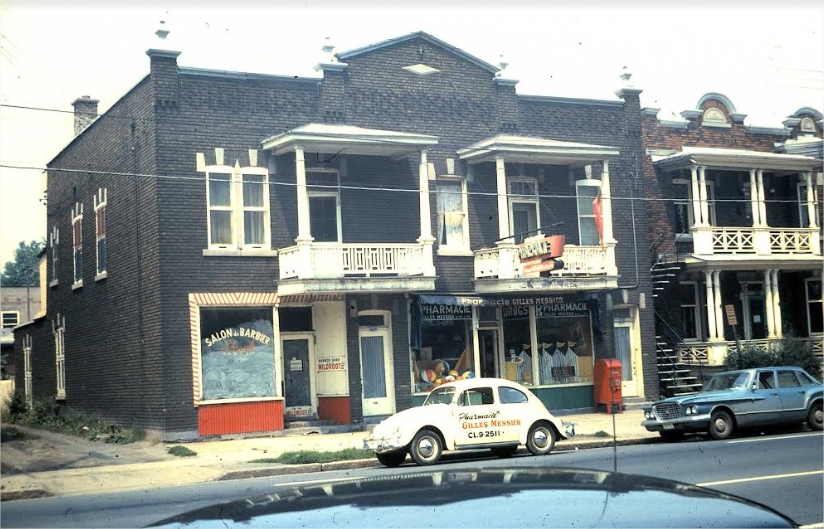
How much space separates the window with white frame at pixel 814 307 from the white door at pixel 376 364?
16260 mm

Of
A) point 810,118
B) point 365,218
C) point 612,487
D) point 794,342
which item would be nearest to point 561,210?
point 365,218

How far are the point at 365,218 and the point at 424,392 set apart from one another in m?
4.74

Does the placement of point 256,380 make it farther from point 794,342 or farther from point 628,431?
point 794,342

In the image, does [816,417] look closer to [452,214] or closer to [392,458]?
[392,458]

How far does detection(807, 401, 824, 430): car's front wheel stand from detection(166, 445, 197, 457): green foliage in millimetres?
13003

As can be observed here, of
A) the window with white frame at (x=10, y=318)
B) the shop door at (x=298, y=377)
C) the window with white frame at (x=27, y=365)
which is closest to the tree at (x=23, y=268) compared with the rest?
the window with white frame at (x=10, y=318)

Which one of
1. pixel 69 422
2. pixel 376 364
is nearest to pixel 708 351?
pixel 376 364

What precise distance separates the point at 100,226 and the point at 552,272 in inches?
481

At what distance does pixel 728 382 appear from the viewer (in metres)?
22.2

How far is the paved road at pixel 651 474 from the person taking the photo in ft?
41.1

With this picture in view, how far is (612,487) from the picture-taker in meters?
3.61

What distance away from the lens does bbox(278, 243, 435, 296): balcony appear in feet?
79.0

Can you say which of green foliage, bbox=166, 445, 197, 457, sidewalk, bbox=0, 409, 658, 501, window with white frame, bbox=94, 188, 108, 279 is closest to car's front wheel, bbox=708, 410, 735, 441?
sidewalk, bbox=0, 409, 658, 501

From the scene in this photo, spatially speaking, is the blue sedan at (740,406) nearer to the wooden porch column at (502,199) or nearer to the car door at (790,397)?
the car door at (790,397)
